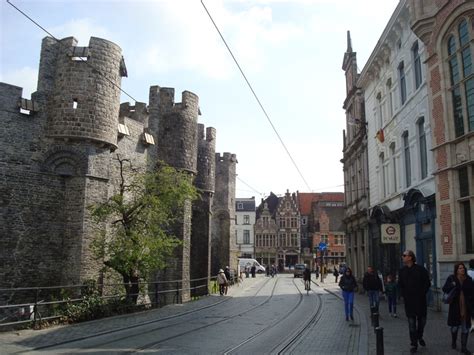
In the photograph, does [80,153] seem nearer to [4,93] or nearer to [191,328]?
[4,93]

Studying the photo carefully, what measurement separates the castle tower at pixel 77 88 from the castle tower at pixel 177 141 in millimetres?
6683

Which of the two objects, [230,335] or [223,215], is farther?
[223,215]

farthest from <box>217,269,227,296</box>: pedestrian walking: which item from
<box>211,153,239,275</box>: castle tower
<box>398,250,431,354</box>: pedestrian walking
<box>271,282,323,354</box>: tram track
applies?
<box>398,250,431,354</box>: pedestrian walking

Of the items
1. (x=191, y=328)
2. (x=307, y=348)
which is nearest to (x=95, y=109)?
(x=191, y=328)

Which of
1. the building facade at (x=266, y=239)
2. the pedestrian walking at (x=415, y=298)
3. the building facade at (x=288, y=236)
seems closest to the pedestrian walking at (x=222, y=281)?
the pedestrian walking at (x=415, y=298)

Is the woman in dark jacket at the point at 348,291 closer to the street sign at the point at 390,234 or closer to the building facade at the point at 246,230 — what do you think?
the street sign at the point at 390,234

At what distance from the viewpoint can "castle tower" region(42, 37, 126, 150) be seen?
16.9m

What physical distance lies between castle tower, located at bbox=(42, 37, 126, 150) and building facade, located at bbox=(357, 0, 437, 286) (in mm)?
10493

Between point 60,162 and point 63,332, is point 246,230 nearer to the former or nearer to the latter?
point 60,162

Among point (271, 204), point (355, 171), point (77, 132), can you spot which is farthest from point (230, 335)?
point (271, 204)

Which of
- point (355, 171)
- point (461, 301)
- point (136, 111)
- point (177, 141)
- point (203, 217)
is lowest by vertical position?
point (461, 301)

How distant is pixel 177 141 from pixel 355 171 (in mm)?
11047

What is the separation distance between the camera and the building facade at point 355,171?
2614 centimetres

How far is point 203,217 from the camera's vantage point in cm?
2912
